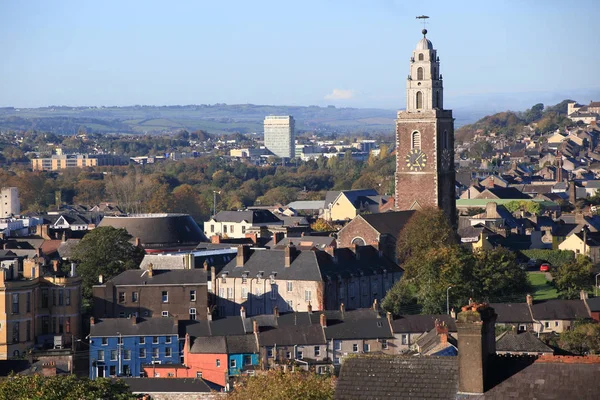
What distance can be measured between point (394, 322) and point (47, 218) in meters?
81.9

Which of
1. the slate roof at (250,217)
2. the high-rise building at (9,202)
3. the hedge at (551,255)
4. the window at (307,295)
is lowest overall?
the high-rise building at (9,202)

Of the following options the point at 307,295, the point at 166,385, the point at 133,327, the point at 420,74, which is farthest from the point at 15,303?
the point at 420,74

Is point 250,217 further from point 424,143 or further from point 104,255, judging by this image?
point 104,255

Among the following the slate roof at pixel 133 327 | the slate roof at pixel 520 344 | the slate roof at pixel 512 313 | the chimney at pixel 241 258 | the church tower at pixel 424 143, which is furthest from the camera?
the church tower at pixel 424 143

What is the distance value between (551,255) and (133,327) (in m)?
34.7

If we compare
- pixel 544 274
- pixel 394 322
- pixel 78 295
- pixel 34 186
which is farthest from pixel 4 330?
pixel 34 186

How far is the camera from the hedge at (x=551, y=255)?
3383 inches

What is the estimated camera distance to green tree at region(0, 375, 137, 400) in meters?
33.0

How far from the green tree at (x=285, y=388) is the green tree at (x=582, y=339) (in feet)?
62.9

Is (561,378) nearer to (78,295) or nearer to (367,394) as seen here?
(367,394)

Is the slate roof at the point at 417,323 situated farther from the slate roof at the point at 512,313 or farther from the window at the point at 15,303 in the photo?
the window at the point at 15,303

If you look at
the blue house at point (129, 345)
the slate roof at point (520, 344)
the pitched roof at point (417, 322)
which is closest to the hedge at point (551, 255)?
the pitched roof at point (417, 322)

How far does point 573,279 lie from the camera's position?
2822 inches

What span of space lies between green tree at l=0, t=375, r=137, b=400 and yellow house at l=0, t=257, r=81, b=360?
76.4ft
